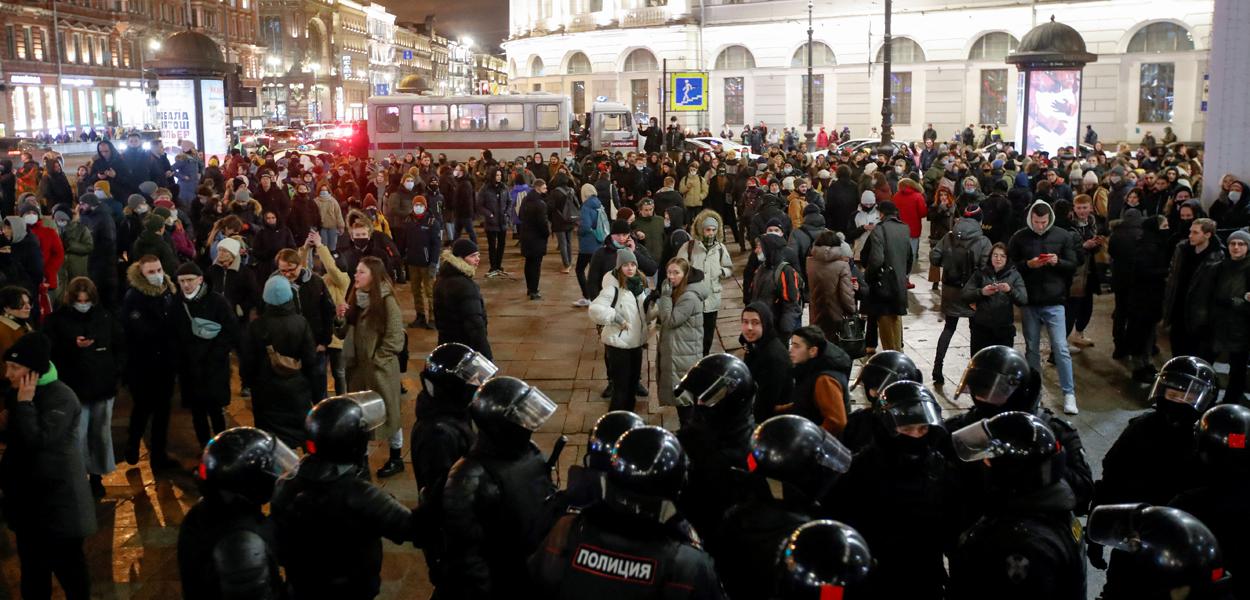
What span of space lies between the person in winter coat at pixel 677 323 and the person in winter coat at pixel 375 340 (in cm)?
202

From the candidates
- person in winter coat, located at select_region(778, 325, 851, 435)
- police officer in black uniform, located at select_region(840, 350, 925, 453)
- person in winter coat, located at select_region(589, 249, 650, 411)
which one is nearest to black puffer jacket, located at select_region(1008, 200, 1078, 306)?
person in winter coat, located at select_region(589, 249, 650, 411)

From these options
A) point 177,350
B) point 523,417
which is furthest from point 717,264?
point 523,417

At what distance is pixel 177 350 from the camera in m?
7.22

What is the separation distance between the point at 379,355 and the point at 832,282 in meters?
3.90

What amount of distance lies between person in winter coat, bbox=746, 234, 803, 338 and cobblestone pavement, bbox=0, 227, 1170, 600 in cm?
124

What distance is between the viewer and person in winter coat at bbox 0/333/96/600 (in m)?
4.75

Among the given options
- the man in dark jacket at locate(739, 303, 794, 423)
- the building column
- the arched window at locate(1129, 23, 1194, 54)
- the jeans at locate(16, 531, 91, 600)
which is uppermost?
the arched window at locate(1129, 23, 1194, 54)

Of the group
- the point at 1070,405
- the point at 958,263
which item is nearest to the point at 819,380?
the point at 1070,405

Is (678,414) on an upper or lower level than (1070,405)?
upper

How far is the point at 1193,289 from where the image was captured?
8.17 m

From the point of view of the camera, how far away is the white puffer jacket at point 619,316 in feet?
25.9

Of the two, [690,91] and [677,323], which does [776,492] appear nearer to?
[677,323]

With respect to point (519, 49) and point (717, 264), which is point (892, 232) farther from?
point (519, 49)

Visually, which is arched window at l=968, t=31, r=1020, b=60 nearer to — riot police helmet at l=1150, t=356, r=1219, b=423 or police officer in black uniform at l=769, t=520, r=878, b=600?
riot police helmet at l=1150, t=356, r=1219, b=423
